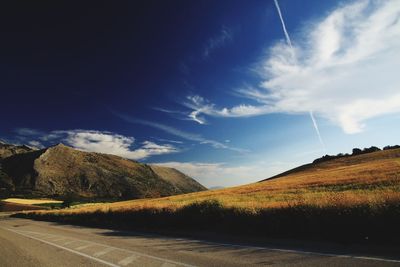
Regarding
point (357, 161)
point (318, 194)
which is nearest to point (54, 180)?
point (357, 161)

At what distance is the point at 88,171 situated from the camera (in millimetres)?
198875

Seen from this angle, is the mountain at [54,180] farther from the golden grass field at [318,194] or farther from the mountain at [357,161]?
the golden grass field at [318,194]

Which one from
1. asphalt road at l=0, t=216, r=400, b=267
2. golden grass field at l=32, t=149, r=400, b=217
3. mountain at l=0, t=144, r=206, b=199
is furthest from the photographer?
mountain at l=0, t=144, r=206, b=199

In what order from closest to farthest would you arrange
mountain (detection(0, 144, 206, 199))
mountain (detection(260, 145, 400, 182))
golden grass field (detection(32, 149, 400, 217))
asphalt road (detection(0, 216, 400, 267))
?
asphalt road (detection(0, 216, 400, 267)) < golden grass field (detection(32, 149, 400, 217)) < mountain (detection(260, 145, 400, 182)) < mountain (detection(0, 144, 206, 199))

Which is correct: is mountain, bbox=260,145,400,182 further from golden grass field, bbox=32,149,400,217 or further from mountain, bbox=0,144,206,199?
mountain, bbox=0,144,206,199

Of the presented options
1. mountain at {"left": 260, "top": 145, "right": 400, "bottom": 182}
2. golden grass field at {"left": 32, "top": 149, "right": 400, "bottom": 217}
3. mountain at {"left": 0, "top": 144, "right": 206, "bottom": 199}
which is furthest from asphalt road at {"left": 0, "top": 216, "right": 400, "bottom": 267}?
mountain at {"left": 0, "top": 144, "right": 206, "bottom": 199}

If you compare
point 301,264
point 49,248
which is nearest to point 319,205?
point 301,264

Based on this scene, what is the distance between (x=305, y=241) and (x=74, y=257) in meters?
7.87

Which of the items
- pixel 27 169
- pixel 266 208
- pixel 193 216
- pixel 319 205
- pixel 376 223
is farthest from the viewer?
pixel 27 169

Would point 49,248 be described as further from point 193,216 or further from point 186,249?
point 193,216

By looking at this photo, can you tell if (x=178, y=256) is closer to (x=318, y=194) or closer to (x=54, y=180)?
(x=318, y=194)

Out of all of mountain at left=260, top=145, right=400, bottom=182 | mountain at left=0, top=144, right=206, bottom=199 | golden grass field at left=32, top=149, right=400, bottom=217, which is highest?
mountain at left=0, top=144, right=206, bottom=199

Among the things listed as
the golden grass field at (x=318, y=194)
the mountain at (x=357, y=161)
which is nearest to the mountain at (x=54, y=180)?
Result: the mountain at (x=357, y=161)

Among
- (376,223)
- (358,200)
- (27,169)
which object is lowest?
(376,223)
